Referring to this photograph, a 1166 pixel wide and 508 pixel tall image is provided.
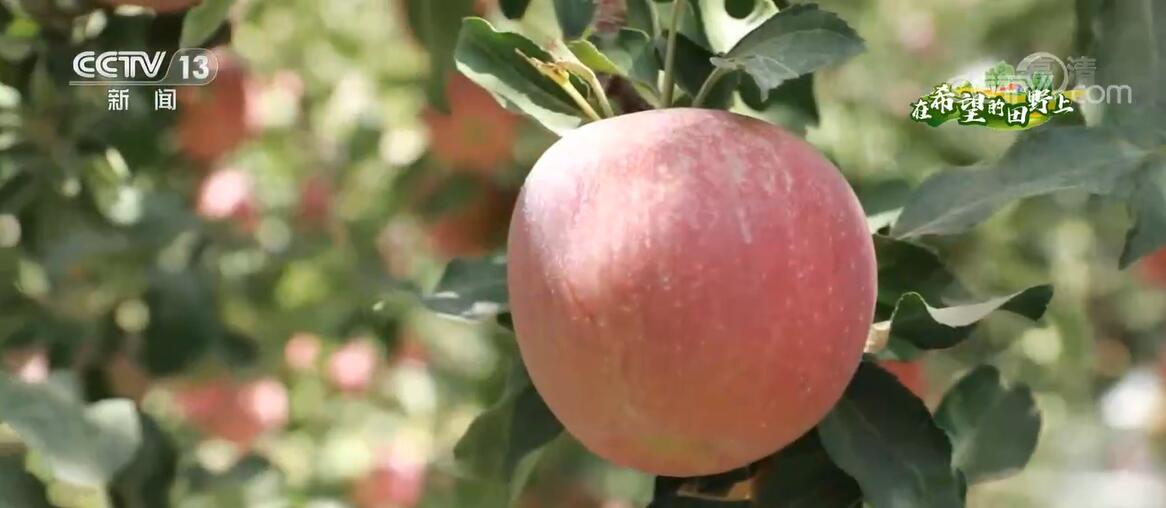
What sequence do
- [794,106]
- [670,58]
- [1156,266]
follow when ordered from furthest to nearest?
[1156,266]
[794,106]
[670,58]

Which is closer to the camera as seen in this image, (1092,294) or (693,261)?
(693,261)

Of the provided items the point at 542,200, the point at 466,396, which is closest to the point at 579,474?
the point at 466,396

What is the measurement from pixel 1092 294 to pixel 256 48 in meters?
0.97

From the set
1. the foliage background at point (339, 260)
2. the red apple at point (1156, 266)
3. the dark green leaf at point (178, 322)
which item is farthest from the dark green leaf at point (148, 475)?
the red apple at point (1156, 266)

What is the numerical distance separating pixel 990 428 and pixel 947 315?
0.73ft

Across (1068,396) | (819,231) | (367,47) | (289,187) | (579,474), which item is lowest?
(1068,396)

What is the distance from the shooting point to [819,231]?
16.4 inches

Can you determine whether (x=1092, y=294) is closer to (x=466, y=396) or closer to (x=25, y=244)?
(x=466, y=396)

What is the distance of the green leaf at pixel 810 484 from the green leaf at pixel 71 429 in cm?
38

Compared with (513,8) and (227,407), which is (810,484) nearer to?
(513,8)

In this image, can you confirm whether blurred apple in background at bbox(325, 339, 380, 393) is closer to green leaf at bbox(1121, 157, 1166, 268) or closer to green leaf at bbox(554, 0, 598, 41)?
green leaf at bbox(554, 0, 598, 41)

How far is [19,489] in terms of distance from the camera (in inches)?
23.8

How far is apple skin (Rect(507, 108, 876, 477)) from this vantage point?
0.40 metres

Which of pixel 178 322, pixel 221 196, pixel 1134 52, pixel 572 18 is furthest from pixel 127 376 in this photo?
pixel 1134 52
